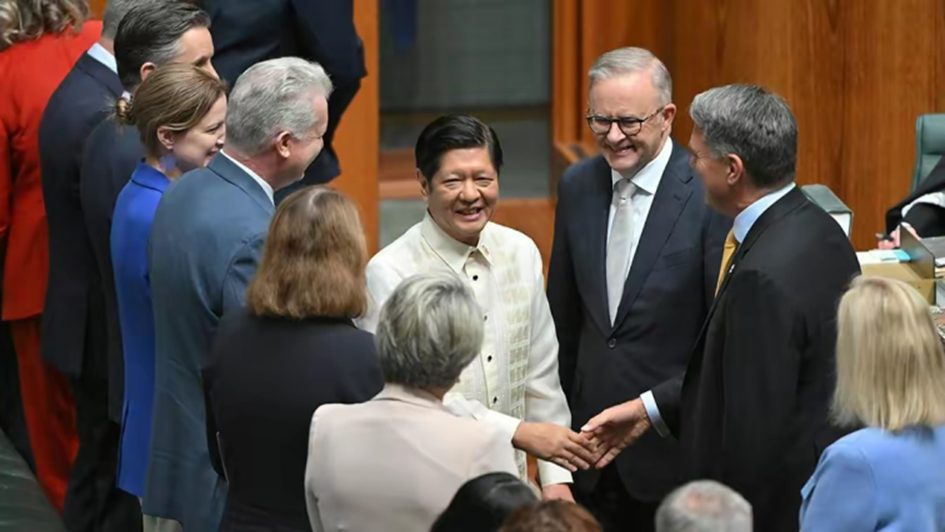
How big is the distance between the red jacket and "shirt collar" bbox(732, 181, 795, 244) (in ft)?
6.69

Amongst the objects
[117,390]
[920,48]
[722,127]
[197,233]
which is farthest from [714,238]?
[920,48]

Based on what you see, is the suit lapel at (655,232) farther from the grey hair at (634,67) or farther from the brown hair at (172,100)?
the brown hair at (172,100)

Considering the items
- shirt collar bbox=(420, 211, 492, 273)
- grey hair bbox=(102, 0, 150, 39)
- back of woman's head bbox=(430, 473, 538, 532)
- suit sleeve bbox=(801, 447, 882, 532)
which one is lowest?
suit sleeve bbox=(801, 447, 882, 532)

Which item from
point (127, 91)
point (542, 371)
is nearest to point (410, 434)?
point (542, 371)

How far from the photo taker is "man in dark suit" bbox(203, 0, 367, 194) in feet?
15.1

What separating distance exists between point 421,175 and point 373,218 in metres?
3.25

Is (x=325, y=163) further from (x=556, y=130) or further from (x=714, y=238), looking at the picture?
(x=556, y=130)

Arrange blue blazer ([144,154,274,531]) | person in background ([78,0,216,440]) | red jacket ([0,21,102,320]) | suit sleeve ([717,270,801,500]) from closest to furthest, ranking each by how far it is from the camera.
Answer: suit sleeve ([717,270,801,500]) < blue blazer ([144,154,274,531]) < person in background ([78,0,216,440]) < red jacket ([0,21,102,320])

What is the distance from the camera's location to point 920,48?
5.74 meters

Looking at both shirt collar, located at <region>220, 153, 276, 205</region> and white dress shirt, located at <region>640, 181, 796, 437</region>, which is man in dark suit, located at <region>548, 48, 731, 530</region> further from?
shirt collar, located at <region>220, 153, 276, 205</region>

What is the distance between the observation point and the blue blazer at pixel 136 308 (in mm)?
3432

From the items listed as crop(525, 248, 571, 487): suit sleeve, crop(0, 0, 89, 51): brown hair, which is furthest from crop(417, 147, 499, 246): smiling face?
crop(0, 0, 89, 51): brown hair

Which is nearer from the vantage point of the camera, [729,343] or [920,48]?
[729,343]

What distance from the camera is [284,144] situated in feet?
10.6
